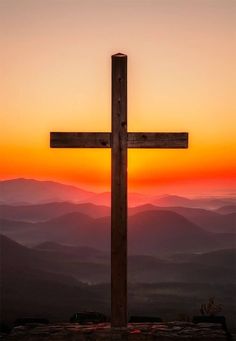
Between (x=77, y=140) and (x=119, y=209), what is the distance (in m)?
0.72

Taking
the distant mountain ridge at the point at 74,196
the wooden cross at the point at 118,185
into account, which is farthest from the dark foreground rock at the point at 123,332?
the distant mountain ridge at the point at 74,196

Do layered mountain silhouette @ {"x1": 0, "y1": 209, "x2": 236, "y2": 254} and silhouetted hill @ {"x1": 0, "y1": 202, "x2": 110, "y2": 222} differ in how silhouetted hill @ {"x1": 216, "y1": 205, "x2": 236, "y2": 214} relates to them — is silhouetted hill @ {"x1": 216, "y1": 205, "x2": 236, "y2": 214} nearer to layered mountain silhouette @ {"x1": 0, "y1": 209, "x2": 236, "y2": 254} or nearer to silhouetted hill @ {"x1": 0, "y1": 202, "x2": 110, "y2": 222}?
layered mountain silhouette @ {"x1": 0, "y1": 209, "x2": 236, "y2": 254}

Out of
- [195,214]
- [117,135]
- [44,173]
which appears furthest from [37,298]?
[117,135]

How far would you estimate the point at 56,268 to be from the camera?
26.9 ft

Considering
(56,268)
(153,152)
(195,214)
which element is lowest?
(56,268)

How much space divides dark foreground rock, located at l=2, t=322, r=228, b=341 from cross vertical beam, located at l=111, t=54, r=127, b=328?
19 cm

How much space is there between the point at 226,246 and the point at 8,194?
114 inches

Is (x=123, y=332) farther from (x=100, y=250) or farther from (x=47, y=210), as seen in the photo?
(x=47, y=210)

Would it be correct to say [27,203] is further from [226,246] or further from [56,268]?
[226,246]

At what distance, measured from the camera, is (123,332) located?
4.74 m

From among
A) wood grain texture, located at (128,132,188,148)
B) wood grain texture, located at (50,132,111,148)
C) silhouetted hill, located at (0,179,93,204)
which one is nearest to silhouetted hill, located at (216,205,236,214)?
silhouetted hill, located at (0,179,93,204)

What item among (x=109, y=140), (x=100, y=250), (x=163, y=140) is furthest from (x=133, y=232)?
(x=109, y=140)

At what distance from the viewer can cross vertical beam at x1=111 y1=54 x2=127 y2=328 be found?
4.91m

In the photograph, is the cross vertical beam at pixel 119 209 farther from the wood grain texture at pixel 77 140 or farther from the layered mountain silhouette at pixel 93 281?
the layered mountain silhouette at pixel 93 281
